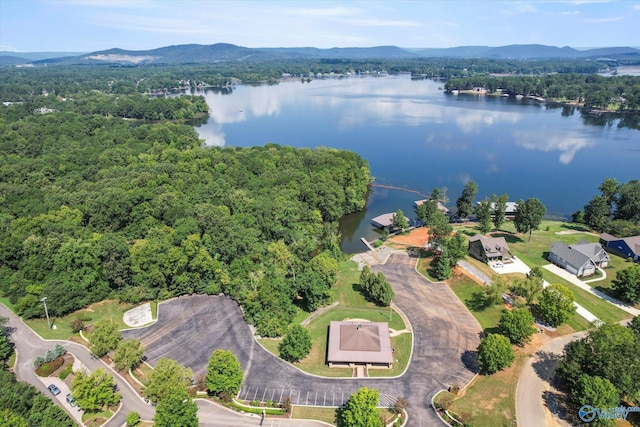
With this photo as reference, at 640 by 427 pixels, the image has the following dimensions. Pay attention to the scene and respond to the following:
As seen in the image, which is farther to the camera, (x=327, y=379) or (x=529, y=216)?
(x=529, y=216)

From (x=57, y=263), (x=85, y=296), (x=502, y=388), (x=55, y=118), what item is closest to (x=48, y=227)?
(x=57, y=263)

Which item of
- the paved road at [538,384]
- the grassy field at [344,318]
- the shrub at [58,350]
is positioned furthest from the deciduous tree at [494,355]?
the shrub at [58,350]

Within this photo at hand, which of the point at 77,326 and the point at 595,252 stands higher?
the point at 595,252

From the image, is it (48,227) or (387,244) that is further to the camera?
(387,244)

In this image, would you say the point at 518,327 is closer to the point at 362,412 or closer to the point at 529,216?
the point at 362,412

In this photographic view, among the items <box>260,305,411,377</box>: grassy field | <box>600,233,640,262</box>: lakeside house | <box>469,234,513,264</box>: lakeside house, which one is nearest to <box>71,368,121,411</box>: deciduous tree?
<box>260,305,411,377</box>: grassy field

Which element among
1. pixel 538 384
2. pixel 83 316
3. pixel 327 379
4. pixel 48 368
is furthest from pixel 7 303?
pixel 538 384

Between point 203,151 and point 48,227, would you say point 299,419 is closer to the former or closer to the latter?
point 48,227
